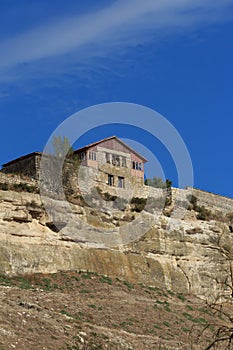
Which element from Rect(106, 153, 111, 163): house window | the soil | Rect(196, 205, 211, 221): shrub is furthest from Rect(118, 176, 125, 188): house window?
the soil

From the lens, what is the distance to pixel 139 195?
45750 millimetres

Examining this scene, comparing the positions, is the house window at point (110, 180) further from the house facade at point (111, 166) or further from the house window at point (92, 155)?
the house window at point (92, 155)

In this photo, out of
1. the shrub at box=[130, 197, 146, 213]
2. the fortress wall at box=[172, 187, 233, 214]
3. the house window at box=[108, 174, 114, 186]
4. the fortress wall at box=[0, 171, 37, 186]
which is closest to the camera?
the fortress wall at box=[0, 171, 37, 186]

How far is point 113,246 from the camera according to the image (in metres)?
39.7

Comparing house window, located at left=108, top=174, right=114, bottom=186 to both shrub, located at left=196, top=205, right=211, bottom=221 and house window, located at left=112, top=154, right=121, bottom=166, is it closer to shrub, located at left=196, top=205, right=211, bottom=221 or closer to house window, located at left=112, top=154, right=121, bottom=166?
house window, located at left=112, top=154, right=121, bottom=166

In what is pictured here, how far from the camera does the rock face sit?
117 ft

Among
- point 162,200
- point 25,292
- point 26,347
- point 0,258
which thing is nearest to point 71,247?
point 0,258

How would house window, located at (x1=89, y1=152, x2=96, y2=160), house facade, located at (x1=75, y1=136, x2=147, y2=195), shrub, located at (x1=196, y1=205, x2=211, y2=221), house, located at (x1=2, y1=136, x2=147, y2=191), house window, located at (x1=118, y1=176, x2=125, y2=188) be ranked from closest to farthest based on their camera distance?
house, located at (x1=2, y1=136, x2=147, y2=191)
house facade, located at (x1=75, y1=136, x2=147, y2=195)
house window, located at (x1=118, y1=176, x2=125, y2=188)
shrub, located at (x1=196, y1=205, x2=211, y2=221)
house window, located at (x1=89, y1=152, x2=96, y2=160)

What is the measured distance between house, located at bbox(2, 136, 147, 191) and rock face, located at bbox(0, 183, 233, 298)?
126 inches

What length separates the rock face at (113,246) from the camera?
35.7 meters

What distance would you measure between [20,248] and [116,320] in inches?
280

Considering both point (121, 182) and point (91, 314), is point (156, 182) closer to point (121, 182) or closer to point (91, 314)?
point (121, 182)

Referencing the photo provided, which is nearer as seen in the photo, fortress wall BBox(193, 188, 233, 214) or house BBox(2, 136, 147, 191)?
house BBox(2, 136, 147, 191)

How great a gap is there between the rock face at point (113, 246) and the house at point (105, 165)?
321 cm
